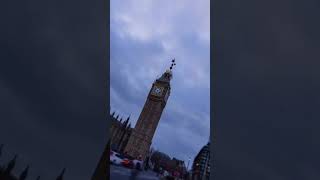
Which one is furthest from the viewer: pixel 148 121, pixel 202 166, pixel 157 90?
pixel 202 166

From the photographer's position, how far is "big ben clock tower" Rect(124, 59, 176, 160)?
3917 inches

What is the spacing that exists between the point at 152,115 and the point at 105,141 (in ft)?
310

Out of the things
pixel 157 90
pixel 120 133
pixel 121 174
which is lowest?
pixel 121 174

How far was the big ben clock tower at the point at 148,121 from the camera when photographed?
9949 cm

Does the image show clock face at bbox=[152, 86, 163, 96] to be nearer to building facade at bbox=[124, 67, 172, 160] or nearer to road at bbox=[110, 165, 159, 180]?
building facade at bbox=[124, 67, 172, 160]

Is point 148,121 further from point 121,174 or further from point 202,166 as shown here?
point 121,174

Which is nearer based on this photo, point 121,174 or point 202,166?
point 121,174

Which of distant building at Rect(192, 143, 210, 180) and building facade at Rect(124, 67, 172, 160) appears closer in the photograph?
building facade at Rect(124, 67, 172, 160)

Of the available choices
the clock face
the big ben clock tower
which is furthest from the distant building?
the clock face

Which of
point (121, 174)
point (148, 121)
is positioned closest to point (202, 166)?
point (148, 121)

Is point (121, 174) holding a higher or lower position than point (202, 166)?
lower

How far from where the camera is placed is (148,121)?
339ft

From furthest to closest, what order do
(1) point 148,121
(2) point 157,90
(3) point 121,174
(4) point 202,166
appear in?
(4) point 202,166 < (2) point 157,90 < (1) point 148,121 < (3) point 121,174

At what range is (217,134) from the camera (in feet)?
30.0
